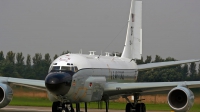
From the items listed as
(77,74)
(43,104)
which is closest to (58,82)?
(77,74)

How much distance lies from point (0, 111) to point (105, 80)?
8.39 metres

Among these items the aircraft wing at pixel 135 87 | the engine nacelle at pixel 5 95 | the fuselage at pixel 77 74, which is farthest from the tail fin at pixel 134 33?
the engine nacelle at pixel 5 95

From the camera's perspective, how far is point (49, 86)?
80.1ft

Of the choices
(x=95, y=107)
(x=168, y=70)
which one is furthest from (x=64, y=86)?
(x=168, y=70)

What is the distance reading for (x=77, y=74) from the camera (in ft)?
86.5

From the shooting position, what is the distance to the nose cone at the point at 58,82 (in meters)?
24.4

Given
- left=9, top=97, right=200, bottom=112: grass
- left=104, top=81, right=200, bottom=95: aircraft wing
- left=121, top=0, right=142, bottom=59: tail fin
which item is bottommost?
left=9, top=97, right=200, bottom=112: grass

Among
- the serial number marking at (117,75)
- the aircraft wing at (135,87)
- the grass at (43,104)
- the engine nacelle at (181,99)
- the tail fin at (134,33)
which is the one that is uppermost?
the tail fin at (134,33)

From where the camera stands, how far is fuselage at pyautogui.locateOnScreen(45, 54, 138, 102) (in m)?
24.9

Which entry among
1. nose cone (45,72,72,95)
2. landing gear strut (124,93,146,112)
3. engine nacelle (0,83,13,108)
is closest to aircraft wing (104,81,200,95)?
landing gear strut (124,93,146,112)

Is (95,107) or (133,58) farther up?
(133,58)

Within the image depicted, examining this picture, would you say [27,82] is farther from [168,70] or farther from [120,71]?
[168,70]

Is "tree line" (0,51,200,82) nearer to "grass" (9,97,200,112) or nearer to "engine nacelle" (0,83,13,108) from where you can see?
"grass" (9,97,200,112)

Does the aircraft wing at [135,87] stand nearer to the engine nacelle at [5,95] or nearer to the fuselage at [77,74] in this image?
the fuselage at [77,74]
